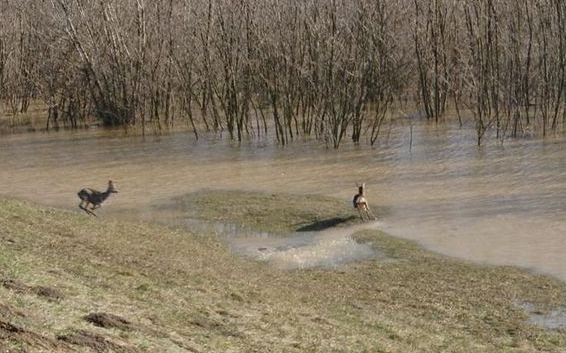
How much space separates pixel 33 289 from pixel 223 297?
97.4 inches

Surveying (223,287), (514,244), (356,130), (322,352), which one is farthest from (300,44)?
(322,352)

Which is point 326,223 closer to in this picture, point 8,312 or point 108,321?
point 108,321

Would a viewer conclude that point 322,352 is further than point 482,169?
No

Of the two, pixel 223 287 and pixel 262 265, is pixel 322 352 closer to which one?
pixel 223 287

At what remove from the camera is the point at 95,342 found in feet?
22.4

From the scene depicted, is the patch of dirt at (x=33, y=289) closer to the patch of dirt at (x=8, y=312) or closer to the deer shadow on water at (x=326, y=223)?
the patch of dirt at (x=8, y=312)

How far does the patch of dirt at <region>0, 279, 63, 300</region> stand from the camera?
326 inches

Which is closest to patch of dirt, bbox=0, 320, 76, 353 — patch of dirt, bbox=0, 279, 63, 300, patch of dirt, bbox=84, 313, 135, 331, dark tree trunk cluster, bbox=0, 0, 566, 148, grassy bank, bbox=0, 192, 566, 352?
grassy bank, bbox=0, 192, 566, 352

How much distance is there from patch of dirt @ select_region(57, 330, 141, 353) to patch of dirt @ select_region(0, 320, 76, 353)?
7.9 inches

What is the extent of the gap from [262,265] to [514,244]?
4.06m

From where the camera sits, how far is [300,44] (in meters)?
28.1

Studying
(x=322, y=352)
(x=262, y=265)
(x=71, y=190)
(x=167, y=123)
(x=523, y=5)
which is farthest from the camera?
(x=167, y=123)

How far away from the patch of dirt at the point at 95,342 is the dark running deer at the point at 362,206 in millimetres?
9227

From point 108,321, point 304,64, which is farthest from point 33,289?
point 304,64
